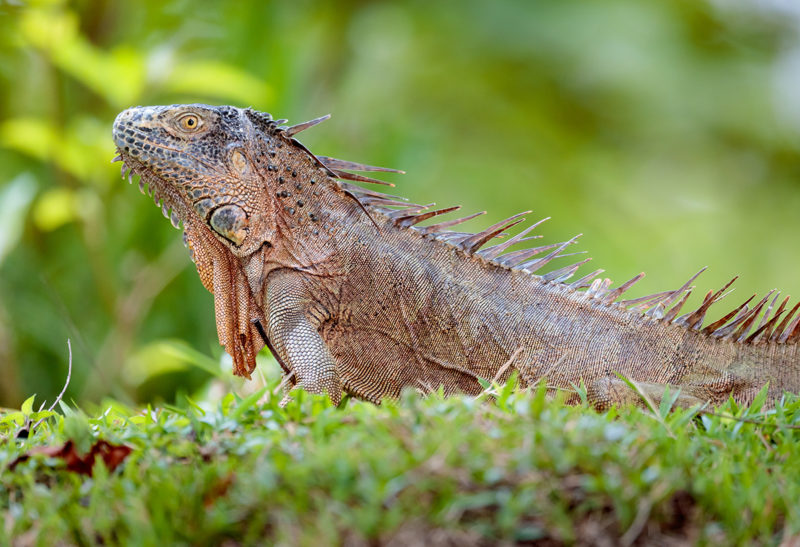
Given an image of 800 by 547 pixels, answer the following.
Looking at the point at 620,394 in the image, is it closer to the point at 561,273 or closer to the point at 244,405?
the point at 561,273

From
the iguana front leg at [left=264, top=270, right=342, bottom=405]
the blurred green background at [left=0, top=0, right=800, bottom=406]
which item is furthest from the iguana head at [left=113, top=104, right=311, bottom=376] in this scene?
the blurred green background at [left=0, top=0, right=800, bottom=406]

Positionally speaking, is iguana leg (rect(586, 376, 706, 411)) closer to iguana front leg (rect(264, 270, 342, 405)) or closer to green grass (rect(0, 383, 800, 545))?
green grass (rect(0, 383, 800, 545))

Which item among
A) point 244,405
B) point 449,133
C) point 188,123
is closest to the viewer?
point 244,405

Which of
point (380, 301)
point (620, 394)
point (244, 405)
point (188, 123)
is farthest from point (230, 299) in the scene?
point (620, 394)

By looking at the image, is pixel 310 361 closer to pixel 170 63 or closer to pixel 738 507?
pixel 738 507

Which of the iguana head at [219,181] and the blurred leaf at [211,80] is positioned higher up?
the blurred leaf at [211,80]

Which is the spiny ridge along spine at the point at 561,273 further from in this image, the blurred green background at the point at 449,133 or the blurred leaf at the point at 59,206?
the blurred leaf at the point at 59,206

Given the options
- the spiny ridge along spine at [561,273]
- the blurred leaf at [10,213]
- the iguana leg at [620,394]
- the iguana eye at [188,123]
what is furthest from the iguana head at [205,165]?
the blurred leaf at [10,213]

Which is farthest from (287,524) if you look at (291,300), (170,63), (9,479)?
(170,63)
